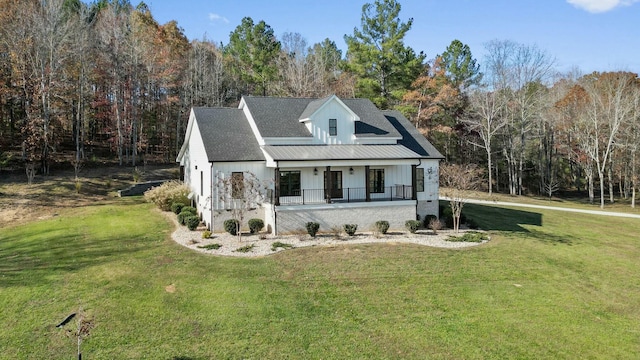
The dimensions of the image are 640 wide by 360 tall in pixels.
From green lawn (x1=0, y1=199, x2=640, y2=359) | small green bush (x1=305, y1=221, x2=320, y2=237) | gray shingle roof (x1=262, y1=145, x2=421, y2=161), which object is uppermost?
gray shingle roof (x1=262, y1=145, x2=421, y2=161)

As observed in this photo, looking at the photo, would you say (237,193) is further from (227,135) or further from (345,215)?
(345,215)

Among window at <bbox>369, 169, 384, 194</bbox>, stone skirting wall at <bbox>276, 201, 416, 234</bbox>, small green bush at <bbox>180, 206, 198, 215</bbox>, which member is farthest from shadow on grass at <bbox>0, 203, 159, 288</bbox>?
window at <bbox>369, 169, 384, 194</bbox>

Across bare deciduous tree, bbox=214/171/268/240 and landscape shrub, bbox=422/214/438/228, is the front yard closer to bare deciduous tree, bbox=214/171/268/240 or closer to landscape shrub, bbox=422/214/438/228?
bare deciduous tree, bbox=214/171/268/240

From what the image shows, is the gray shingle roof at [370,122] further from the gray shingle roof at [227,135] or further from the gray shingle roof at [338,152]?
the gray shingle roof at [227,135]

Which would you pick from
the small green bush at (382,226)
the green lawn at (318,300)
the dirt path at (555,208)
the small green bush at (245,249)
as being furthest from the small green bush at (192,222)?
the dirt path at (555,208)

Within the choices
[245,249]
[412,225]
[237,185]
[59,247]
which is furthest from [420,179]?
[59,247]

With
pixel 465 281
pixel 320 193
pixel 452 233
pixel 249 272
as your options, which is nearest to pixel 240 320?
pixel 249 272
